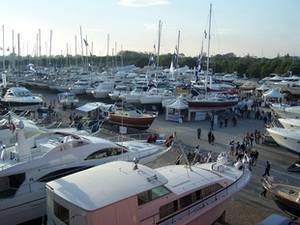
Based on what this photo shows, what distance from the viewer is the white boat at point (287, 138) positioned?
77.0 ft

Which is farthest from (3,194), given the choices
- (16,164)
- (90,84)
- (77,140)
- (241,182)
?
(90,84)

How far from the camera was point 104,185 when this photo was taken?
414 inches

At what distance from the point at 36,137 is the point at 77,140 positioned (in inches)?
118

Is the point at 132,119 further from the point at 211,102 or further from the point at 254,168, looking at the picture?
the point at 254,168

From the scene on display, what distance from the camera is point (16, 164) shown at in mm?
13367

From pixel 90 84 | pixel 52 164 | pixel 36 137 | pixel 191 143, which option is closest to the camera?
pixel 52 164

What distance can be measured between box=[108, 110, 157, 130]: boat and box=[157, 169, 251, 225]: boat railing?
1644cm

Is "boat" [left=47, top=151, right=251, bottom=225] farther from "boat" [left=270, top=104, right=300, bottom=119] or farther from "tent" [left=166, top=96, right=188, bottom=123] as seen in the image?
"tent" [left=166, top=96, right=188, bottom=123]

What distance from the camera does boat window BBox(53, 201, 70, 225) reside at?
10.3 metres

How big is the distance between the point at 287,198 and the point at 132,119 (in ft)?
59.6

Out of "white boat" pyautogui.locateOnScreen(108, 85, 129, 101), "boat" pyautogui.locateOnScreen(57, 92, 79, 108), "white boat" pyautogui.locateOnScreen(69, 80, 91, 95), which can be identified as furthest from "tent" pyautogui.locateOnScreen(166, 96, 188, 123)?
"white boat" pyautogui.locateOnScreen(69, 80, 91, 95)

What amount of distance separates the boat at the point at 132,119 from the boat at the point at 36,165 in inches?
569

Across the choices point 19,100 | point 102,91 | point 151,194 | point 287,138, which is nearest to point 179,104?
point 287,138

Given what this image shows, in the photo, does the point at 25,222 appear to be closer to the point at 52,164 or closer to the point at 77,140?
the point at 52,164
